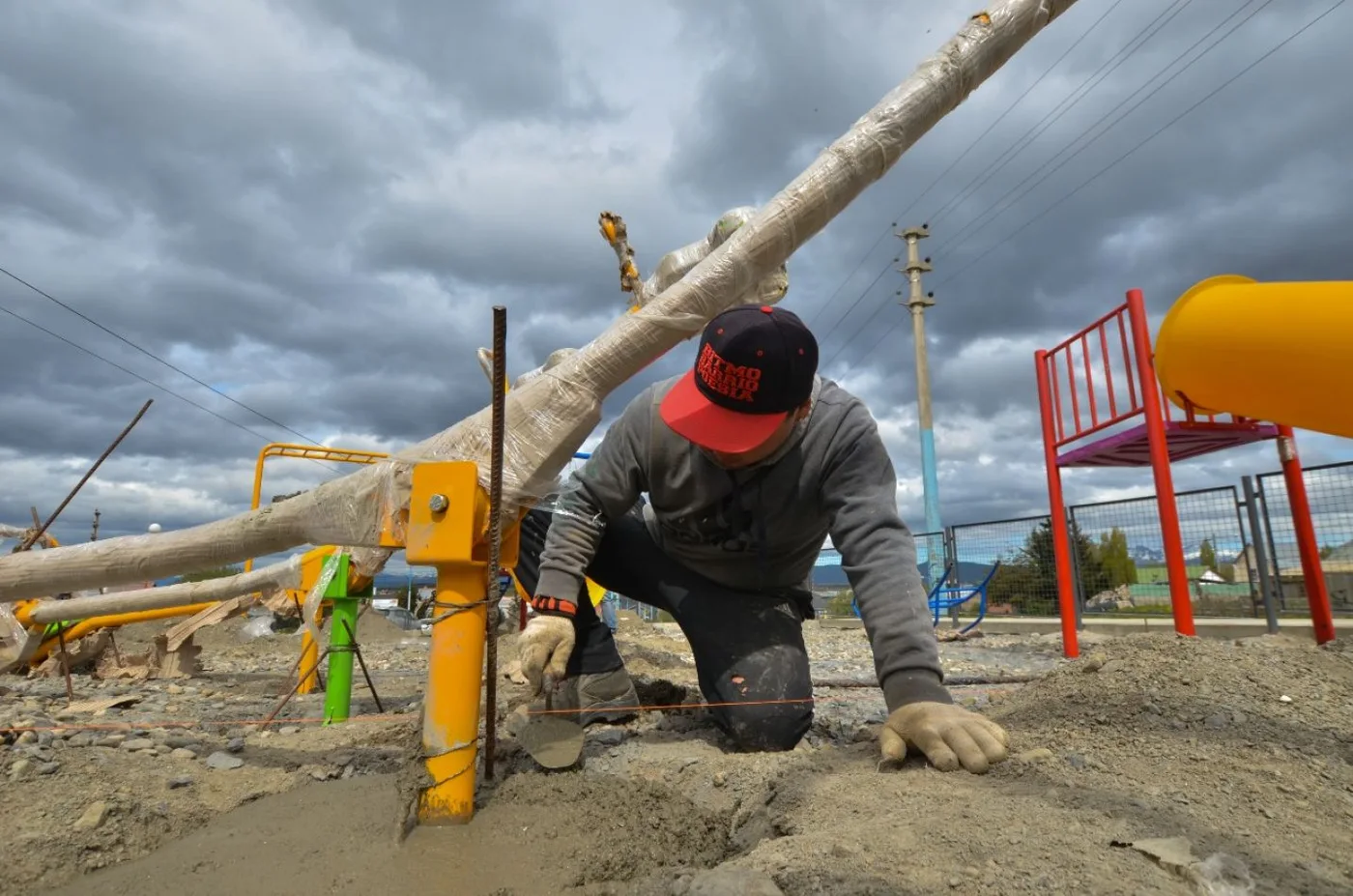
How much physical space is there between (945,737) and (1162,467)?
326 centimetres

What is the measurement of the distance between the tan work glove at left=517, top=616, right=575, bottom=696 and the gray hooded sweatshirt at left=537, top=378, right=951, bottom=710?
0.15 metres

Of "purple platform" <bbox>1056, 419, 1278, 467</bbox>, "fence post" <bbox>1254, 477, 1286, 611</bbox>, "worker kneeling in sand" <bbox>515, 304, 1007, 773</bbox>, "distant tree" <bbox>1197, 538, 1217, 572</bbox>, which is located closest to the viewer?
"worker kneeling in sand" <bbox>515, 304, 1007, 773</bbox>

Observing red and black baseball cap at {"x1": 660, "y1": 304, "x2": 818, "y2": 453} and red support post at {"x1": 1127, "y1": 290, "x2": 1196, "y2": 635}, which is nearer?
red and black baseball cap at {"x1": 660, "y1": 304, "x2": 818, "y2": 453}

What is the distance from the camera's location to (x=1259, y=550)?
6457mm

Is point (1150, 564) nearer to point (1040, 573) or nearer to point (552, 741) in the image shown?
point (1040, 573)

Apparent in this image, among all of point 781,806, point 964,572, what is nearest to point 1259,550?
point 964,572

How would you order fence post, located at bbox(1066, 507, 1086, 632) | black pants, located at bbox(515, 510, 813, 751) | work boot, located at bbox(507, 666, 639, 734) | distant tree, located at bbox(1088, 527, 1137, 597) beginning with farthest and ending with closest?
fence post, located at bbox(1066, 507, 1086, 632) → distant tree, located at bbox(1088, 527, 1137, 597) → work boot, located at bbox(507, 666, 639, 734) → black pants, located at bbox(515, 510, 813, 751)

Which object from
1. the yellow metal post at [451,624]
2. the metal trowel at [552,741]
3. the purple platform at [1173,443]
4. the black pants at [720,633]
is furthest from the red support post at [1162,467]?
the yellow metal post at [451,624]

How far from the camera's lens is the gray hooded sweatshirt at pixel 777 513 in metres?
1.87

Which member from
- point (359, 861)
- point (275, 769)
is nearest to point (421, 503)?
point (359, 861)

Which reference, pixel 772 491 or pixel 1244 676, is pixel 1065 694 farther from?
pixel 772 491

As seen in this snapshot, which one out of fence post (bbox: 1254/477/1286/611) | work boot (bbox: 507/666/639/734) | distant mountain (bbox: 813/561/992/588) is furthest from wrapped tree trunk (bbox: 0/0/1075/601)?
distant mountain (bbox: 813/561/992/588)

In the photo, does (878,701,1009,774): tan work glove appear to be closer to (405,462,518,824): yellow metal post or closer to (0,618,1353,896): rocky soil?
(0,618,1353,896): rocky soil

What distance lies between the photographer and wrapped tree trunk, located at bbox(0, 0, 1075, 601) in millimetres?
1878
